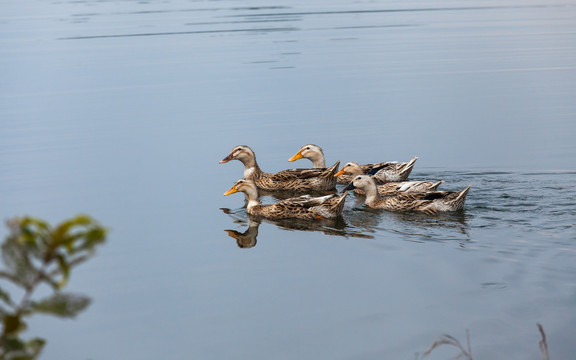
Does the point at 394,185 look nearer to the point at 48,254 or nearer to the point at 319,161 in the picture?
the point at 319,161

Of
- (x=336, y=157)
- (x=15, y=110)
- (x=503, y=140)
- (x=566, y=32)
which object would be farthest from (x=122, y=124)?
(x=566, y=32)

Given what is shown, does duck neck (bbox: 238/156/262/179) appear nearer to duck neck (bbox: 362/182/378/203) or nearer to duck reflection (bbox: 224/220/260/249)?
duck neck (bbox: 362/182/378/203)

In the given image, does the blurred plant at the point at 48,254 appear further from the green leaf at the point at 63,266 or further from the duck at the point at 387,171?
the duck at the point at 387,171

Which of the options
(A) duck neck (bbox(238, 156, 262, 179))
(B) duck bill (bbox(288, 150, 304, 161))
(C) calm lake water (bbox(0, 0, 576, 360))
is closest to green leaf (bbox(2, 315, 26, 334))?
(C) calm lake water (bbox(0, 0, 576, 360))

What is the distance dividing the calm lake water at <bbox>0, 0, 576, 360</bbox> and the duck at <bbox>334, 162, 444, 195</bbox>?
1.67 feet

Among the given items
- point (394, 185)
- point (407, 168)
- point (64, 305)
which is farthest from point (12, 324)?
point (407, 168)

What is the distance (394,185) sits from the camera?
12.5 metres

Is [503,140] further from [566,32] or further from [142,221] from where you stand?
[566,32]

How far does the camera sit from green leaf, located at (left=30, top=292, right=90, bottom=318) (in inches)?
64.2

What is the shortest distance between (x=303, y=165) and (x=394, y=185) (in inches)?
145

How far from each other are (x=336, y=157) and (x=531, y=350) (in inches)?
371

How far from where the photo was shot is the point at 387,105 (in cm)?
1902

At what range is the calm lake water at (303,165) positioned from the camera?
22.1ft

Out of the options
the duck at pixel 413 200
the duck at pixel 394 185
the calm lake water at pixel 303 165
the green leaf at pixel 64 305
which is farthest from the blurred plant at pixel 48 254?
the duck at pixel 394 185
